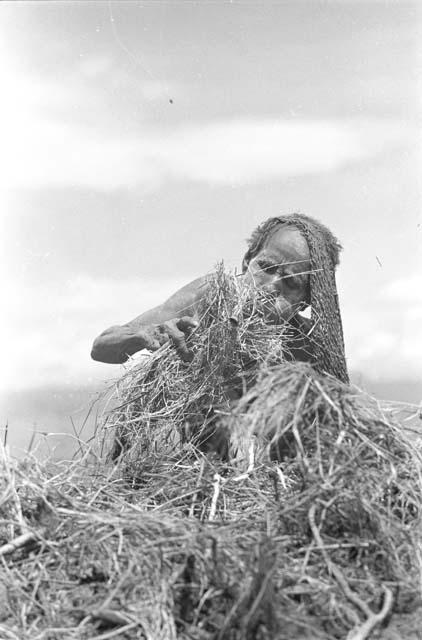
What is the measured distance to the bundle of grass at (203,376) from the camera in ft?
14.3

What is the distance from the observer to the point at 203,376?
4414 millimetres

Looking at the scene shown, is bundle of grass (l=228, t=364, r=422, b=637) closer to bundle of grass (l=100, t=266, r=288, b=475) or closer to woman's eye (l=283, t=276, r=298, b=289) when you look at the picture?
bundle of grass (l=100, t=266, r=288, b=475)

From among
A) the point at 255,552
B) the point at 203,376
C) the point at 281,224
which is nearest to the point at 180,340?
the point at 203,376

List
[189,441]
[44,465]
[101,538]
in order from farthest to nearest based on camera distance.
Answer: [189,441]
[44,465]
[101,538]

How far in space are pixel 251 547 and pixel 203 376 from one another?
75.8 inches

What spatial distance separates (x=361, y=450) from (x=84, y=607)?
822 mm

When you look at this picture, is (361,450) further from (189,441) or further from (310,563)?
(189,441)

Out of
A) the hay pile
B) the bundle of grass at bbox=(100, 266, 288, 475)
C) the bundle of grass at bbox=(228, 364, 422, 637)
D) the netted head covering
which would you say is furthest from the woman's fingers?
the bundle of grass at bbox=(228, 364, 422, 637)

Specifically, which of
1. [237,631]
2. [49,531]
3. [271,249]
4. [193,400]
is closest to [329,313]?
[271,249]

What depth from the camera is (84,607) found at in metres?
2.46

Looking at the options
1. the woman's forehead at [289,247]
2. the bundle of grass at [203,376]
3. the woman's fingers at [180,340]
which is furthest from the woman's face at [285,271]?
the woman's fingers at [180,340]

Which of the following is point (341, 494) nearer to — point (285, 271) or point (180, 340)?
point (180, 340)

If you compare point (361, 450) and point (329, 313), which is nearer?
point (361, 450)

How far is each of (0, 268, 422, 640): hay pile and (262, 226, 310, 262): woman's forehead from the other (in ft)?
6.73
